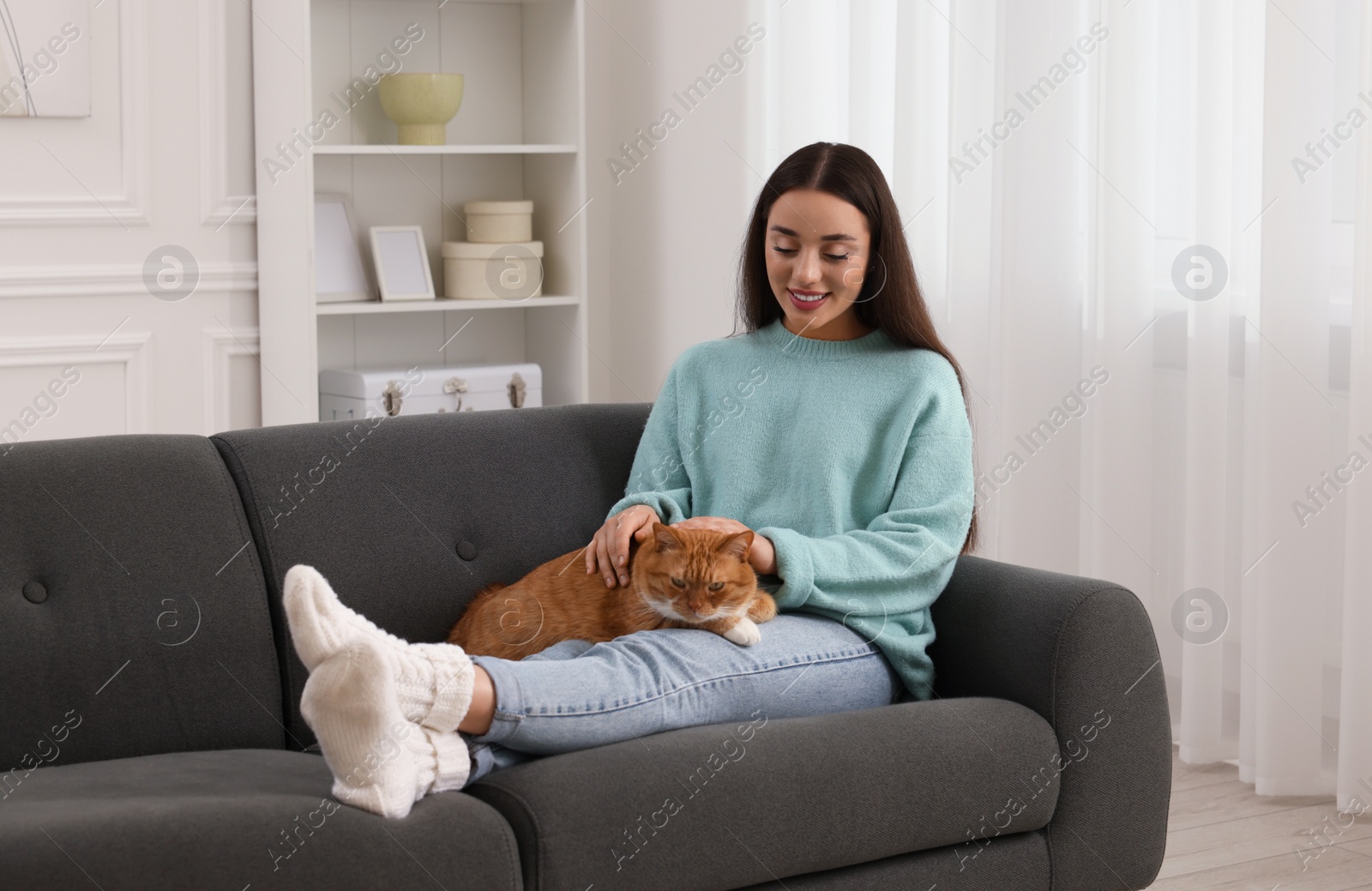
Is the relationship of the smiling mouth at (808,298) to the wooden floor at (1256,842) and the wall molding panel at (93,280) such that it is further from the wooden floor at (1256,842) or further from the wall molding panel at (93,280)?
the wall molding panel at (93,280)

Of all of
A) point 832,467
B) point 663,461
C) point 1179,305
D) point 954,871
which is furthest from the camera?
point 1179,305

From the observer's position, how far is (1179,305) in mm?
2814

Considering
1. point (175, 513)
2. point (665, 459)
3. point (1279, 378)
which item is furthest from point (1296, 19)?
point (175, 513)

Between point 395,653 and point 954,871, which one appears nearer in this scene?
point 395,653

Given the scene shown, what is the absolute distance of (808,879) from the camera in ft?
5.31

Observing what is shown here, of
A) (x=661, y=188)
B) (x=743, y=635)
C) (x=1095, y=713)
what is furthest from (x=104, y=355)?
(x=1095, y=713)

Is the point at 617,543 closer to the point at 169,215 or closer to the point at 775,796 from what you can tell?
the point at 775,796

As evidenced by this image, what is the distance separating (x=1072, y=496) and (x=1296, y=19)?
3.32ft

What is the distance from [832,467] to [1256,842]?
1095mm

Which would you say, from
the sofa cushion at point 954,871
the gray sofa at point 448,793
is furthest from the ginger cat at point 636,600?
the sofa cushion at point 954,871

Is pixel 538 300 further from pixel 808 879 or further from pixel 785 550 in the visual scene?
pixel 808 879

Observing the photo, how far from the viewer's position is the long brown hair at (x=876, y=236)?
2.00m

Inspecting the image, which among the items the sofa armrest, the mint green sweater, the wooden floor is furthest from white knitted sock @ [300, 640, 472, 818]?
the wooden floor

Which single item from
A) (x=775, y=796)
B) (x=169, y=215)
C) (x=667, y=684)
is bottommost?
(x=775, y=796)
